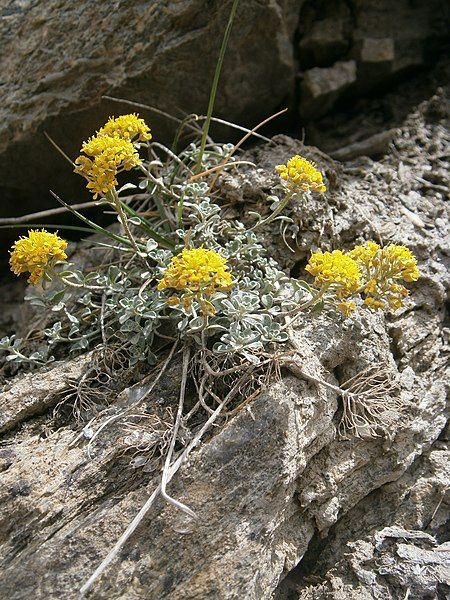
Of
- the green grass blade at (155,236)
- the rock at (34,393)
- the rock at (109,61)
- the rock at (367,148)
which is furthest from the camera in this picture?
the rock at (367,148)

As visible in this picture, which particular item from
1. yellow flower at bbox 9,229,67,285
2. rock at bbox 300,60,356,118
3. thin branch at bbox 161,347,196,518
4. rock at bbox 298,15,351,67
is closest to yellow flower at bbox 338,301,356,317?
thin branch at bbox 161,347,196,518

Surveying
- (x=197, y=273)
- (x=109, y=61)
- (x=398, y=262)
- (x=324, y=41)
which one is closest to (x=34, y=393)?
(x=197, y=273)

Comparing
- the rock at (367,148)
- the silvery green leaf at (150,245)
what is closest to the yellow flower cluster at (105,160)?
the silvery green leaf at (150,245)

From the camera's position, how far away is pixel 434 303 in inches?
111

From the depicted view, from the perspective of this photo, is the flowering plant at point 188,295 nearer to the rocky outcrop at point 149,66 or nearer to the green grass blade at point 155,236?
the green grass blade at point 155,236

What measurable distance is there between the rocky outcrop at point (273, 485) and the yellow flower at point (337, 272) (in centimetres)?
29

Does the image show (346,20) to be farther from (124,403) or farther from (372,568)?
(372,568)

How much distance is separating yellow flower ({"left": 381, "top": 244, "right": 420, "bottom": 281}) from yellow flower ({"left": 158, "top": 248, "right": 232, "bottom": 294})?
1.94 feet

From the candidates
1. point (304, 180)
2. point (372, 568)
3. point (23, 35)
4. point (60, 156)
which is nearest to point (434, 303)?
point (304, 180)

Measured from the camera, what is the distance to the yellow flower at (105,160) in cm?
217

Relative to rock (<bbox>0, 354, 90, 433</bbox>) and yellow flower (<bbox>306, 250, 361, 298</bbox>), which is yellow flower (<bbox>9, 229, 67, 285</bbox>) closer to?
rock (<bbox>0, 354, 90, 433</bbox>)

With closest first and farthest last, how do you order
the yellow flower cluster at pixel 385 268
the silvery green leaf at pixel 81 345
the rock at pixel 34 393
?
the yellow flower cluster at pixel 385 268
the rock at pixel 34 393
the silvery green leaf at pixel 81 345

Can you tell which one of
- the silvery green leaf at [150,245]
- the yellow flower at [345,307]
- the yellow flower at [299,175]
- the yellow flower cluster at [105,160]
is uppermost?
the yellow flower cluster at [105,160]

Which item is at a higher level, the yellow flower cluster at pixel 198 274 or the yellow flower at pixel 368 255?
the yellow flower cluster at pixel 198 274
